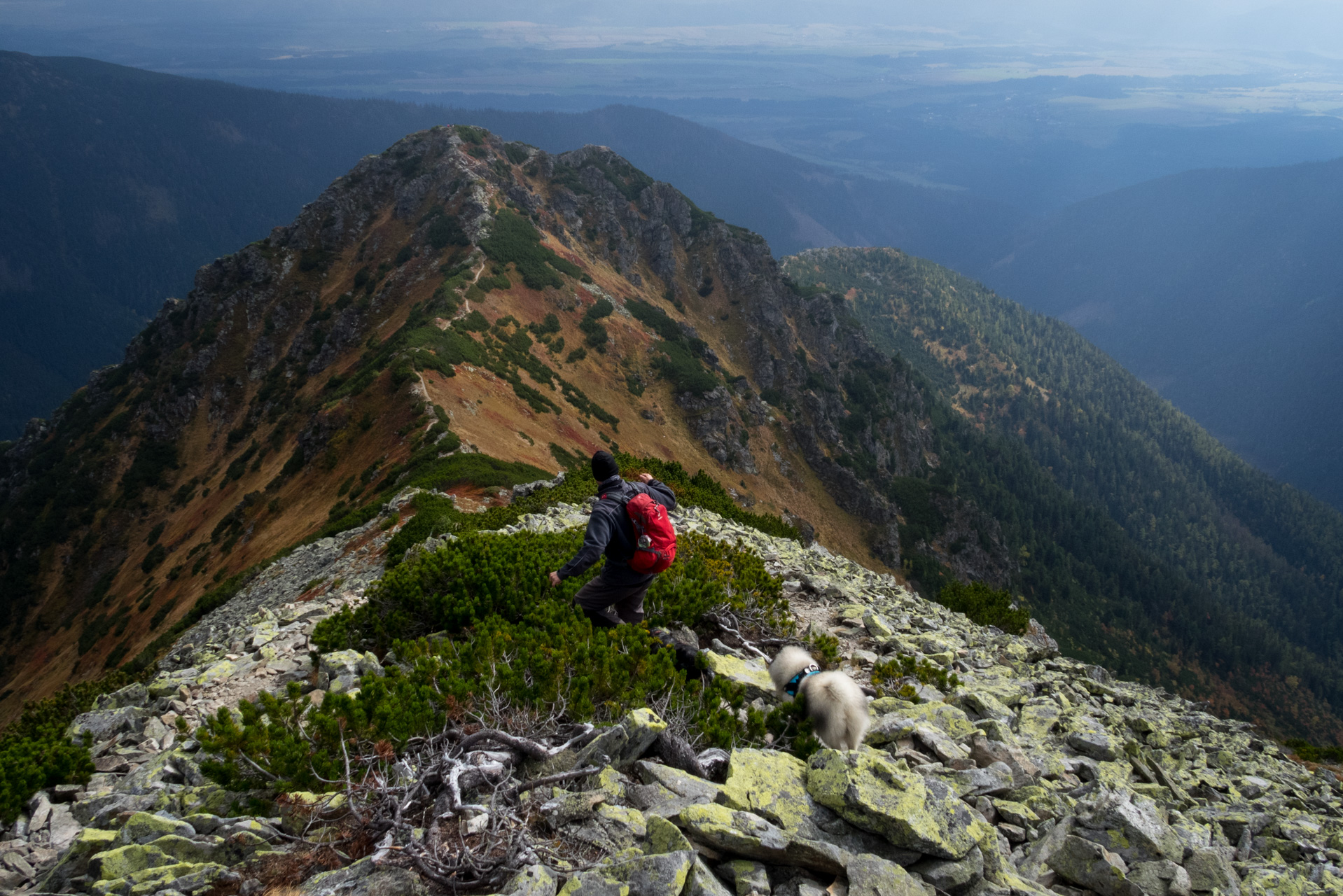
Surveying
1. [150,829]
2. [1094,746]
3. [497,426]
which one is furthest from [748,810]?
[497,426]

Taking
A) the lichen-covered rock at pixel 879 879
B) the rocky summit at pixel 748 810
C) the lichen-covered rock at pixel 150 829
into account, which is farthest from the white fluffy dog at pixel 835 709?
the lichen-covered rock at pixel 150 829

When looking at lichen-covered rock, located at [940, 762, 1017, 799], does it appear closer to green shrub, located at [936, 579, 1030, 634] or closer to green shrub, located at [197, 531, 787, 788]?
green shrub, located at [197, 531, 787, 788]

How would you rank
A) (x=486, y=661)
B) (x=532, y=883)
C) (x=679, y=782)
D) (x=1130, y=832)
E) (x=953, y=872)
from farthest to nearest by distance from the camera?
(x=486, y=661) → (x=1130, y=832) → (x=679, y=782) → (x=953, y=872) → (x=532, y=883)

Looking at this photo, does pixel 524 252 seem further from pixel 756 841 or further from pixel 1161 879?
pixel 1161 879

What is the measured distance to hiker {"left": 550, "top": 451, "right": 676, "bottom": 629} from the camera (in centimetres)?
858

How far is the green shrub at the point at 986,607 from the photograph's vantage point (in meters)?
31.2

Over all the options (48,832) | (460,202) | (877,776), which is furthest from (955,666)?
(460,202)

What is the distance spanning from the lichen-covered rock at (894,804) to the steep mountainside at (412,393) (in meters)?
19.0

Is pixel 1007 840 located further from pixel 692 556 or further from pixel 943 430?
pixel 943 430

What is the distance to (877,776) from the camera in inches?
243

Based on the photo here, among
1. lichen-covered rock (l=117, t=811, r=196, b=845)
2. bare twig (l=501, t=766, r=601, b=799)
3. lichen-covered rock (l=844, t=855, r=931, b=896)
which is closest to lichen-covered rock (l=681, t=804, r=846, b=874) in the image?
lichen-covered rock (l=844, t=855, r=931, b=896)

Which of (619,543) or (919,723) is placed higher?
(619,543)

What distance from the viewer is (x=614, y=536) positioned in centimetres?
904

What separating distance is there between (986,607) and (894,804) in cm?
3156
